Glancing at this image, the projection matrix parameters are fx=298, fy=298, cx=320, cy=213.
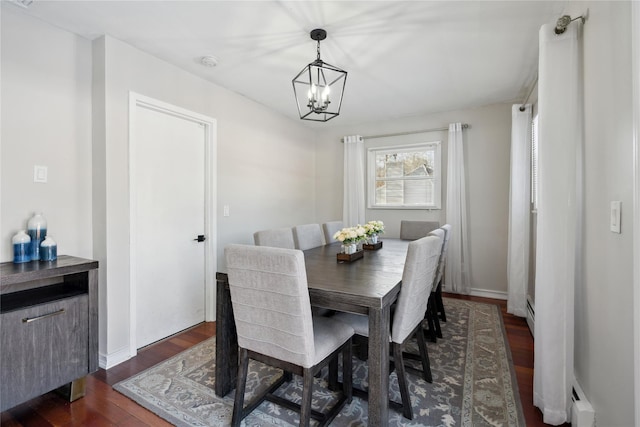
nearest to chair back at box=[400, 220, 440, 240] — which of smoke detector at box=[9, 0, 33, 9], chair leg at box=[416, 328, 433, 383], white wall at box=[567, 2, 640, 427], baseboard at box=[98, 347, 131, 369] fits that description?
chair leg at box=[416, 328, 433, 383]

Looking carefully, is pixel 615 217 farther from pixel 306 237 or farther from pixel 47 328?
pixel 47 328

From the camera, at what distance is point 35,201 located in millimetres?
1997

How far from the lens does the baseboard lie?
87.0 inches

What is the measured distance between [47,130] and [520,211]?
416 centimetres

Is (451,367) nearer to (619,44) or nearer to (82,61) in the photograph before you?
(619,44)

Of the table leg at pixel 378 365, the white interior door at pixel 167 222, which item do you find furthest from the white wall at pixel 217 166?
the table leg at pixel 378 365

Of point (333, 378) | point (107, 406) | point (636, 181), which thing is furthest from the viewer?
point (333, 378)

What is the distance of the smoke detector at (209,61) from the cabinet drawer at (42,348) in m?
2.06

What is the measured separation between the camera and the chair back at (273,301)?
1312 millimetres

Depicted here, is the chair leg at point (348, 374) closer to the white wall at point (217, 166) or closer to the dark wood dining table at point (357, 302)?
the dark wood dining table at point (357, 302)

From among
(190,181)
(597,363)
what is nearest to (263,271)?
(597,363)

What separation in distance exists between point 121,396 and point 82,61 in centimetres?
237

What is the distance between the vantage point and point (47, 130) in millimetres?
2047

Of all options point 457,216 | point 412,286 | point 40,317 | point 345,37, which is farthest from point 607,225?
point 40,317
